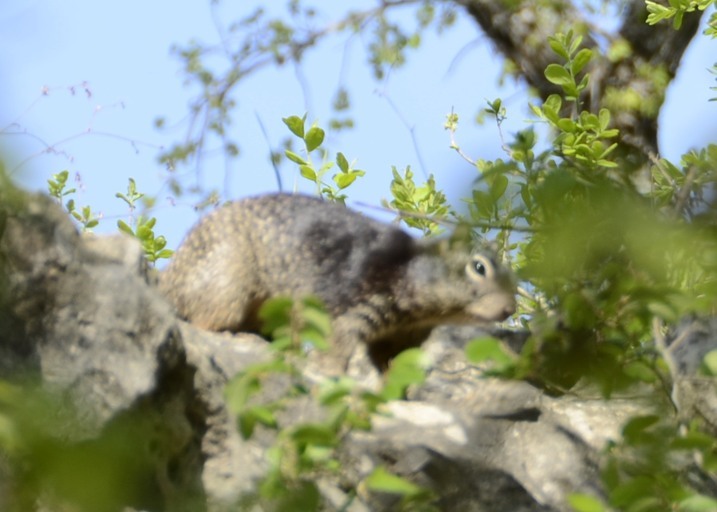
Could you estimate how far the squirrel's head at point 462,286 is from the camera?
614 cm

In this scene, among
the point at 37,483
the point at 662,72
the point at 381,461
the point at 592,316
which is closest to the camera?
the point at 37,483

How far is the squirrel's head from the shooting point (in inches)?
242

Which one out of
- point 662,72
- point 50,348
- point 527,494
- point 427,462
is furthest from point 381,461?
point 662,72

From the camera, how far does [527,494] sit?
158 inches

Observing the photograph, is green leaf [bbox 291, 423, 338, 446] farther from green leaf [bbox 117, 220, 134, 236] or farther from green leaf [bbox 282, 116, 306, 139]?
green leaf [bbox 117, 220, 134, 236]

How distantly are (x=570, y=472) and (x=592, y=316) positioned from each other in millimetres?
2153

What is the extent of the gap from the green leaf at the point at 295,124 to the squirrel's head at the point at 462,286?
4.30 feet

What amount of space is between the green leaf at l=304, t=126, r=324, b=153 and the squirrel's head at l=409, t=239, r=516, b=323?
119cm

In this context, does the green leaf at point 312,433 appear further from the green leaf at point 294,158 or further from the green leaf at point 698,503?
the green leaf at point 294,158

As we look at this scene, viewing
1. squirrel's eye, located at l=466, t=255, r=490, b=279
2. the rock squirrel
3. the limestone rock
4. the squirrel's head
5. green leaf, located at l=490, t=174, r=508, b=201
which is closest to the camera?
green leaf, located at l=490, t=174, r=508, b=201

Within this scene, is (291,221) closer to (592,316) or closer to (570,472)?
(570,472)

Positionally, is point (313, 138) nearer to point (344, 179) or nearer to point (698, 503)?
point (344, 179)

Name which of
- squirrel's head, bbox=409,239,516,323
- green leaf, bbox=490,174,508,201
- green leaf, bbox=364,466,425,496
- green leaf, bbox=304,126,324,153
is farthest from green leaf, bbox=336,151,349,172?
green leaf, bbox=364,466,425,496

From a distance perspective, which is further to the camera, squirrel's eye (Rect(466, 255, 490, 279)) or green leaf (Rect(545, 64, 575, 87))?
squirrel's eye (Rect(466, 255, 490, 279))
